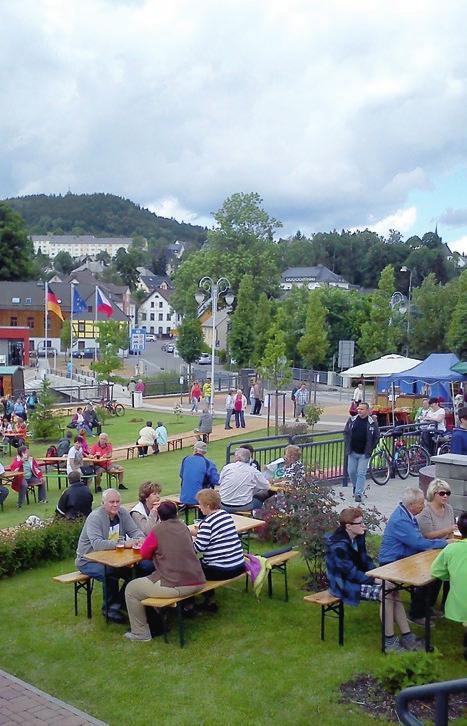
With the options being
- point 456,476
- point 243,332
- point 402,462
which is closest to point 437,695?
point 456,476

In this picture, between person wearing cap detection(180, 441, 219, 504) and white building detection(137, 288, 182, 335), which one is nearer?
person wearing cap detection(180, 441, 219, 504)

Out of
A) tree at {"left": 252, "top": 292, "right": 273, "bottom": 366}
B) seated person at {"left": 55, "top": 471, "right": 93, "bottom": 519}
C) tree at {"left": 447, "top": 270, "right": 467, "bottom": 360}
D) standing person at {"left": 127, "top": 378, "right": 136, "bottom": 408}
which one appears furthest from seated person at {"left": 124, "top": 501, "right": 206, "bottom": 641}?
tree at {"left": 252, "top": 292, "right": 273, "bottom": 366}

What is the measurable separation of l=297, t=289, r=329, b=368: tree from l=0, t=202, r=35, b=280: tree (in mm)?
45623

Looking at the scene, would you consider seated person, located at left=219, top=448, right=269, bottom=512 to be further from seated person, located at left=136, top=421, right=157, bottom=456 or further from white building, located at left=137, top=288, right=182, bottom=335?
white building, located at left=137, top=288, right=182, bottom=335

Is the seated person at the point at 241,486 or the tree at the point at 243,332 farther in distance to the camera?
the tree at the point at 243,332

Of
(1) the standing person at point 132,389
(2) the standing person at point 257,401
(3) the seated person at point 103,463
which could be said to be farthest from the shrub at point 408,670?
(1) the standing person at point 132,389

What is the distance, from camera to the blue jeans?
42.7 feet

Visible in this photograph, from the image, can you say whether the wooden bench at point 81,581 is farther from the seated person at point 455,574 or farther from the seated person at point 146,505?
the seated person at point 455,574

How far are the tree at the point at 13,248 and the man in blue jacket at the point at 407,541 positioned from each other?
83.2 m

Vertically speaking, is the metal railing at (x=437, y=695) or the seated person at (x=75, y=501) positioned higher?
the metal railing at (x=437, y=695)

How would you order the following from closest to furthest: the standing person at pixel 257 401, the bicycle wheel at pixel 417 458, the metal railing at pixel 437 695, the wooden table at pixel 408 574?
1. the metal railing at pixel 437 695
2. the wooden table at pixel 408 574
3. the bicycle wheel at pixel 417 458
4. the standing person at pixel 257 401

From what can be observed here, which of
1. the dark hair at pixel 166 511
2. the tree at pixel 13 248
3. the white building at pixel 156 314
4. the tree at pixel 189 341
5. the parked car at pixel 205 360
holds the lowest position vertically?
the dark hair at pixel 166 511

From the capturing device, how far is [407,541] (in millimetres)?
7109

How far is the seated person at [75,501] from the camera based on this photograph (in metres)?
10.2
